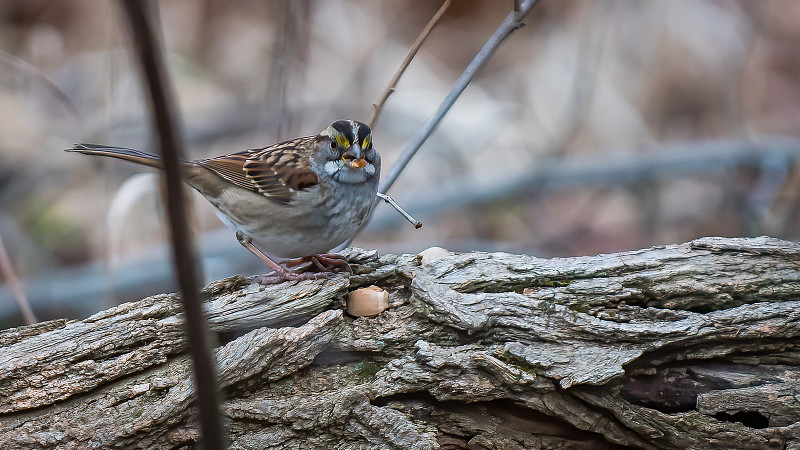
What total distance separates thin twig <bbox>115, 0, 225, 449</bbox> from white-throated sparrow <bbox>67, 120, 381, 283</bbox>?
6.72 ft

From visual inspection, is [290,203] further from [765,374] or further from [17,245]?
[17,245]

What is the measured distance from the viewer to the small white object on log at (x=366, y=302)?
254cm

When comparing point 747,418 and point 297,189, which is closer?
point 747,418

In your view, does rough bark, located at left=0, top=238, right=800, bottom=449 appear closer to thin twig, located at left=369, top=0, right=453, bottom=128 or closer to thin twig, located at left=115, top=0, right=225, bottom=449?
thin twig, located at left=369, top=0, right=453, bottom=128

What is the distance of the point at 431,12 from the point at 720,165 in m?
3.94

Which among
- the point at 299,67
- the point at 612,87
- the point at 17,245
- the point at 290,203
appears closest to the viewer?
the point at 290,203

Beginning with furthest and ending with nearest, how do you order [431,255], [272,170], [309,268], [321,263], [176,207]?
[272,170] → [309,268] → [321,263] → [431,255] → [176,207]

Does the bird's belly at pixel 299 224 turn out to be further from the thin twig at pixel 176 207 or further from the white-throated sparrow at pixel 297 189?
the thin twig at pixel 176 207

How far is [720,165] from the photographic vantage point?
6.14 meters

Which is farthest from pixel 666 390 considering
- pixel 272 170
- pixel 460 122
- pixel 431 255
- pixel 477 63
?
pixel 460 122

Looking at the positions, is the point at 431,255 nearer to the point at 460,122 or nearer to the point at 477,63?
the point at 477,63

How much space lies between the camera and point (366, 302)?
2551mm

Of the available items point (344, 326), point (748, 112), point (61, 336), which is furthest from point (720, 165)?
point (61, 336)

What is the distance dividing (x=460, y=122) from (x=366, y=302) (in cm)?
477
